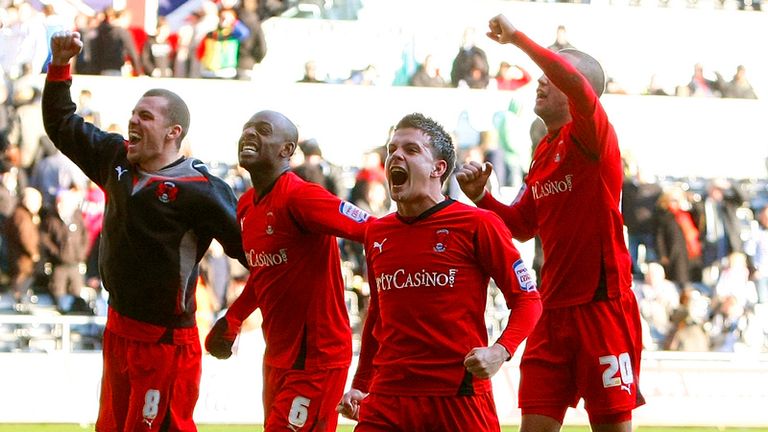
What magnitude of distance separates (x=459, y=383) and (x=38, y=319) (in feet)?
29.3

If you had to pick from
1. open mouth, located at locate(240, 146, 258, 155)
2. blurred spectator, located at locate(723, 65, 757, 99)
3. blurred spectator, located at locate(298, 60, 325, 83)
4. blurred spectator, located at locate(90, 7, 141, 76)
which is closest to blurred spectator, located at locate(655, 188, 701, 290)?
blurred spectator, located at locate(723, 65, 757, 99)

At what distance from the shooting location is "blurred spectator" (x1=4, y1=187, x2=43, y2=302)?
44.9 ft

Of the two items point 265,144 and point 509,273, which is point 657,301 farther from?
point 509,273

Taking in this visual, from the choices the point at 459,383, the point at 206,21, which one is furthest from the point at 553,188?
the point at 206,21

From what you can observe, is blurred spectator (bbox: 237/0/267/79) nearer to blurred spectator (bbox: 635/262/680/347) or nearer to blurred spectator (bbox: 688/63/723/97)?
blurred spectator (bbox: 635/262/680/347)

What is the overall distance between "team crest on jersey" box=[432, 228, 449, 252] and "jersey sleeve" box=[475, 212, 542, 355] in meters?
0.13

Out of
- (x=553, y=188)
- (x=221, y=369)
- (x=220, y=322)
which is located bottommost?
(x=221, y=369)

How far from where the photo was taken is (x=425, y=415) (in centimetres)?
474

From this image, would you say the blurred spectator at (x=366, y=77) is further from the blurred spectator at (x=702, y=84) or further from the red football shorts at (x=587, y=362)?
the red football shorts at (x=587, y=362)

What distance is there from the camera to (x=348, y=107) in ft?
55.9

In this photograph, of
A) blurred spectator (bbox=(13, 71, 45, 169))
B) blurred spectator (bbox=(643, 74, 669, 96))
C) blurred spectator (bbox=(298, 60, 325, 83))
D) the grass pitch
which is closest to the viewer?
the grass pitch

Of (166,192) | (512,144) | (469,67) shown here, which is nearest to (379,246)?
(166,192)

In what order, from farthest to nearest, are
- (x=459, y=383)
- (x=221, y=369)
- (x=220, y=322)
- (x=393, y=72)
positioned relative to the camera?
(x=393, y=72), (x=221, y=369), (x=220, y=322), (x=459, y=383)

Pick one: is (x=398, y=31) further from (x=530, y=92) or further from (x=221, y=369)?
(x=221, y=369)
